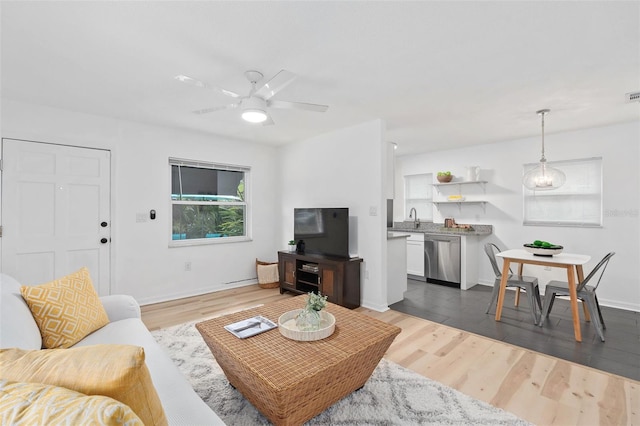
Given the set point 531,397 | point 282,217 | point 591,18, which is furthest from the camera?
point 282,217

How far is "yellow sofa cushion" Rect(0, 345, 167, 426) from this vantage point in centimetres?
78

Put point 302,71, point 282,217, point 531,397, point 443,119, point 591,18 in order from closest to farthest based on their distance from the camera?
1. point 591,18
2. point 531,397
3. point 302,71
4. point 443,119
5. point 282,217

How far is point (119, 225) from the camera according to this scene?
3.82 meters

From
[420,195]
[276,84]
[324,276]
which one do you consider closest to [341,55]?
[276,84]

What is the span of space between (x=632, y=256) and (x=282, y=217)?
4904mm

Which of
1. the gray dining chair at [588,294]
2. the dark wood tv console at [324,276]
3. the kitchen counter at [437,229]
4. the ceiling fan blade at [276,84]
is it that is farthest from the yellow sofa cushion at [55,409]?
the kitchen counter at [437,229]

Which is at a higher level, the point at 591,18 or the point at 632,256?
the point at 591,18

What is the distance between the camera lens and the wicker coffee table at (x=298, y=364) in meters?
1.49

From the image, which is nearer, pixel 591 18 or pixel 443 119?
pixel 591 18

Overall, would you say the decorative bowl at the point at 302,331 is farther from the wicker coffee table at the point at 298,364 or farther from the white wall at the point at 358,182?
the white wall at the point at 358,182

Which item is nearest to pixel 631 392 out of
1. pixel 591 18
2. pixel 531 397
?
pixel 531 397

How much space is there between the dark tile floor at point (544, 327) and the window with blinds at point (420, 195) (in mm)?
1865

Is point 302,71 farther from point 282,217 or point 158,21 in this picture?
point 282,217

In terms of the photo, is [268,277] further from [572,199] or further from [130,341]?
[572,199]
